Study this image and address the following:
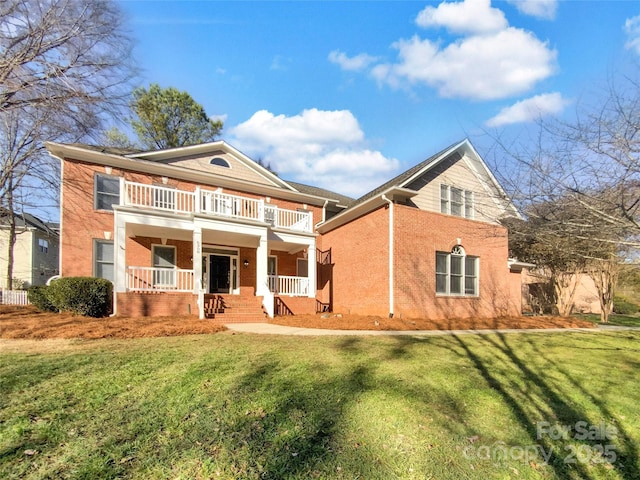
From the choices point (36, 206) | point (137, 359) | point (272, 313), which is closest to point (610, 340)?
point (272, 313)

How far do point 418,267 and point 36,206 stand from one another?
769 inches

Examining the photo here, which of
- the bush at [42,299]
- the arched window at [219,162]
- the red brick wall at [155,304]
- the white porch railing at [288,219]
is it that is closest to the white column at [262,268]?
the white porch railing at [288,219]

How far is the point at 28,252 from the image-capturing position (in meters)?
25.2

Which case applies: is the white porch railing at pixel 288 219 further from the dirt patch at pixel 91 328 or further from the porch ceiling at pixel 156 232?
the dirt patch at pixel 91 328

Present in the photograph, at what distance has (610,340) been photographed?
9.97 meters

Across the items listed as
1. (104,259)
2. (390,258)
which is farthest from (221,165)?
(390,258)

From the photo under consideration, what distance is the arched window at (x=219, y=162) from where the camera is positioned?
16.0 m

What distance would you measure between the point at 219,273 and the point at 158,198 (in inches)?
173

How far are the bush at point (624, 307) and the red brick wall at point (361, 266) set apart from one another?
75.0 ft

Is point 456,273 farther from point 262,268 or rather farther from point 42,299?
point 42,299

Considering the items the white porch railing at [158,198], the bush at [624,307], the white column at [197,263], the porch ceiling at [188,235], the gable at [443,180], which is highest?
the gable at [443,180]

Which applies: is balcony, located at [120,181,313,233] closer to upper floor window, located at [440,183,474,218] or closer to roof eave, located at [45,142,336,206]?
roof eave, located at [45,142,336,206]

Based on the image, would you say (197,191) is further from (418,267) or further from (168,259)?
(418,267)

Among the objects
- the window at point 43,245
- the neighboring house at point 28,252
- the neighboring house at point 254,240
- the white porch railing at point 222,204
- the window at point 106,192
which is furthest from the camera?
the window at point 43,245
